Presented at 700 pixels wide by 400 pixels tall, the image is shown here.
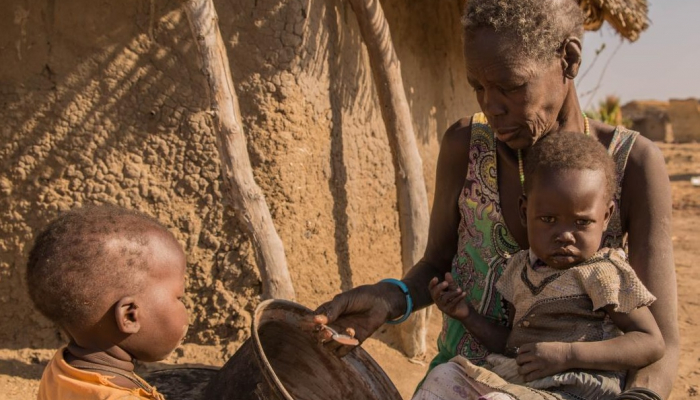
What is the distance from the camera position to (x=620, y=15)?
6188 mm

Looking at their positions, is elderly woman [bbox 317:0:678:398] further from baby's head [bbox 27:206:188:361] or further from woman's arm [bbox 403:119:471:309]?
baby's head [bbox 27:206:188:361]

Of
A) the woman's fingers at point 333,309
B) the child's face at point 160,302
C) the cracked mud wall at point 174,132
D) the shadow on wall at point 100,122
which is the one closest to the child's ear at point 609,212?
the woman's fingers at point 333,309

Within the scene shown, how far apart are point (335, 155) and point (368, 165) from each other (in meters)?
0.37

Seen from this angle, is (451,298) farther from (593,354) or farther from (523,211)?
(593,354)

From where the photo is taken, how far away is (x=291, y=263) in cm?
490

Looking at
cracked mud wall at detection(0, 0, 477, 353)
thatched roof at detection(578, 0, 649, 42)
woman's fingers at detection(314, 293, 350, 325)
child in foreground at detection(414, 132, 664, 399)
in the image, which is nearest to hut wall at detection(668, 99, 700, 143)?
thatched roof at detection(578, 0, 649, 42)

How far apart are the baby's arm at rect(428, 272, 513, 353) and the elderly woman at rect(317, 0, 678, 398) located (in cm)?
7

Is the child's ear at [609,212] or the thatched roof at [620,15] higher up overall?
the thatched roof at [620,15]

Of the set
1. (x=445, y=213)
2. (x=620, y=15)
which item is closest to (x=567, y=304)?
(x=445, y=213)

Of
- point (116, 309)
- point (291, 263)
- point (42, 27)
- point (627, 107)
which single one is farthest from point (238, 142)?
point (627, 107)

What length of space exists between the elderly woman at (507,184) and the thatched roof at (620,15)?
3.96m

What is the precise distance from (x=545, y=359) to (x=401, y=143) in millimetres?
3231

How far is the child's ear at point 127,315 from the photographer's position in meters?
1.93

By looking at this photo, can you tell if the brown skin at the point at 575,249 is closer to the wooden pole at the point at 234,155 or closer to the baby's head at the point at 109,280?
the baby's head at the point at 109,280
